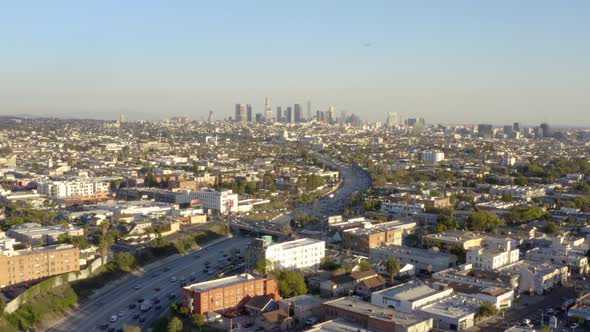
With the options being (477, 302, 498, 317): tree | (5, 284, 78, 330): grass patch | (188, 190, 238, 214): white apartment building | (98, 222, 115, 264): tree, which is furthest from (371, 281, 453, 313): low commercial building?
(188, 190, 238, 214): white apartment building

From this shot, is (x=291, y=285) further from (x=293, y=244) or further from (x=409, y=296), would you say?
(x=293, y=244)

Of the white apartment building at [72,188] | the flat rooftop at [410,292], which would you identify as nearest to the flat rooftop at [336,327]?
the flat rooftop at [410,292]

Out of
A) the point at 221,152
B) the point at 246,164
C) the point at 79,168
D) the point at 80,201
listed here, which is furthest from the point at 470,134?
the point at 80,201

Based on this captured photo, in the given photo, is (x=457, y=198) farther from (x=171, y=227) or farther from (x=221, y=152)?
(x=221, y=152)

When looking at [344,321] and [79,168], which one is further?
[79,168]

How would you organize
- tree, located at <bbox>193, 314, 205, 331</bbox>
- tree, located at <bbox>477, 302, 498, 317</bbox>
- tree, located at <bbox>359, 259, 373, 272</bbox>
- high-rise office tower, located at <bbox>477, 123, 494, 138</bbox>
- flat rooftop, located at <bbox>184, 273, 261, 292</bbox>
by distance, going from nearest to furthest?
tree, located at <bbox>193, 314, 205, 331</bbox>, tree, located at <bbox>477, 302, 498, 317</bbox>, flat rooftop, located at <bbox>184, 273, 261, 292</bbox>, tree, located at <bbox>359, 259, 373, 272</bbox>, high-rise office tower, located at <bbox>477, 123, 494, 138</bbox>

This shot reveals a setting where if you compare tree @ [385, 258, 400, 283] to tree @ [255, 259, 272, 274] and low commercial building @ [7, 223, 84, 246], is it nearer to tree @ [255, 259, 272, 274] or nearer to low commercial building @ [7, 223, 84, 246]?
tree @ [255, 259, 272, 274]
